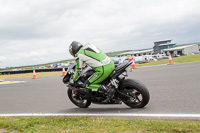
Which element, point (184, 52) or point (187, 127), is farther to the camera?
point (184, 52)

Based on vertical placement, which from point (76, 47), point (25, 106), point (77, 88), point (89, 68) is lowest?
point (25, 106)

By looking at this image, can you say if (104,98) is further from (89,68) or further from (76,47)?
(76,47)

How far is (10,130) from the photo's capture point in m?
4.14

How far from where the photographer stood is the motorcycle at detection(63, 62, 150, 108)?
4977mm

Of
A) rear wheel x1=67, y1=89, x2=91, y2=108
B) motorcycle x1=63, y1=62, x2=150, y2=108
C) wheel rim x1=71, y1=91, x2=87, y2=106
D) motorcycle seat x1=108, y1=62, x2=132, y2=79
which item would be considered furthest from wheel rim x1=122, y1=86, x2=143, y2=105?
wheel rim x1=71, y1=91, x2=87, y2=106

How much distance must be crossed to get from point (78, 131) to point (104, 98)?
1.74m

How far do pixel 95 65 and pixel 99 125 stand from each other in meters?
1.68

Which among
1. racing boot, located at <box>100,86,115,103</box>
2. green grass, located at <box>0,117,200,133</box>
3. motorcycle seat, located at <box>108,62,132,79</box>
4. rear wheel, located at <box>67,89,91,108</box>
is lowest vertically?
green grass, located at <box>0,117,200,133</box>

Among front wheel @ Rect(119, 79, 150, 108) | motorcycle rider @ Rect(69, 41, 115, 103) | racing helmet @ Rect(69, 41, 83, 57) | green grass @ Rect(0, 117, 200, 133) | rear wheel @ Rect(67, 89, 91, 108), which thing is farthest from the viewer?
rear wheel @ Rect(67, 89, 91, 108)

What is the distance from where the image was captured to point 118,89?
5.21 m

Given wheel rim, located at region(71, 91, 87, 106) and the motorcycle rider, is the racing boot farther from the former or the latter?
wheel rim, located at region(71, 91, 87, 106)

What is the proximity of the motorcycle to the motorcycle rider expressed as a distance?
12cm

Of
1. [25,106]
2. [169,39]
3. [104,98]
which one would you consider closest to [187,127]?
[104,98]

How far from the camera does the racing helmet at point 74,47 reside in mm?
Result: 5461
